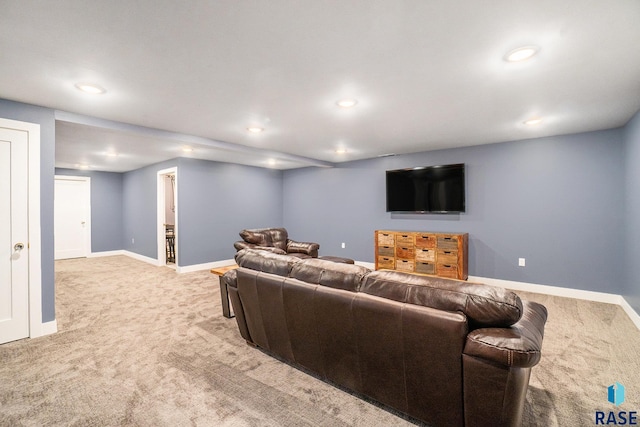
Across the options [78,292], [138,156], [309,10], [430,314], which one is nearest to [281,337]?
[430,314]

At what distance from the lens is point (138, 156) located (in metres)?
5.69

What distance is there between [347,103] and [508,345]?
2472 millimetres

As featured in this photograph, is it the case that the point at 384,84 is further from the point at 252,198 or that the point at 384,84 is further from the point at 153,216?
the point at 153,216

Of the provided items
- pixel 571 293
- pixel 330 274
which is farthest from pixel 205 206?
pixel 571 293

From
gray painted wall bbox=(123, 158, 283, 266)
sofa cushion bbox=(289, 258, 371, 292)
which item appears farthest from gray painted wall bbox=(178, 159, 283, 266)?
sofa cushion bbox=(289, 258, 371, 292)

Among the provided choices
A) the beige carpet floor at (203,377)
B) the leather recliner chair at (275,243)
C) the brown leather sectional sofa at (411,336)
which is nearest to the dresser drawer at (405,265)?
the leather recliner chair at (275,243)

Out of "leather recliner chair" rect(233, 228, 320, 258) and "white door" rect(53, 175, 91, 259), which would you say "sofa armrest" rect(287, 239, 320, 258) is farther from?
"white door" rect(53, 175, 91, 259)

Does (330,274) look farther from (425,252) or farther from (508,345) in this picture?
(425,252)

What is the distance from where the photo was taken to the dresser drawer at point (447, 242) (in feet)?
15.5

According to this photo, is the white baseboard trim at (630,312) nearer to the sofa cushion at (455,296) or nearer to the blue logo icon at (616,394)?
the blue logo icon at (616,394)

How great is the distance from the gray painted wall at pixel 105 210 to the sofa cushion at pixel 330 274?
8010mm

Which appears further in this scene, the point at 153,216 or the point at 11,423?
the point at 153,216

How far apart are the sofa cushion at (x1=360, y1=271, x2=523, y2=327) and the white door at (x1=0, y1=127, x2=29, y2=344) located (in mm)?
3403

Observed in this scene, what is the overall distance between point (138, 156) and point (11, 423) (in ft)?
16.0
